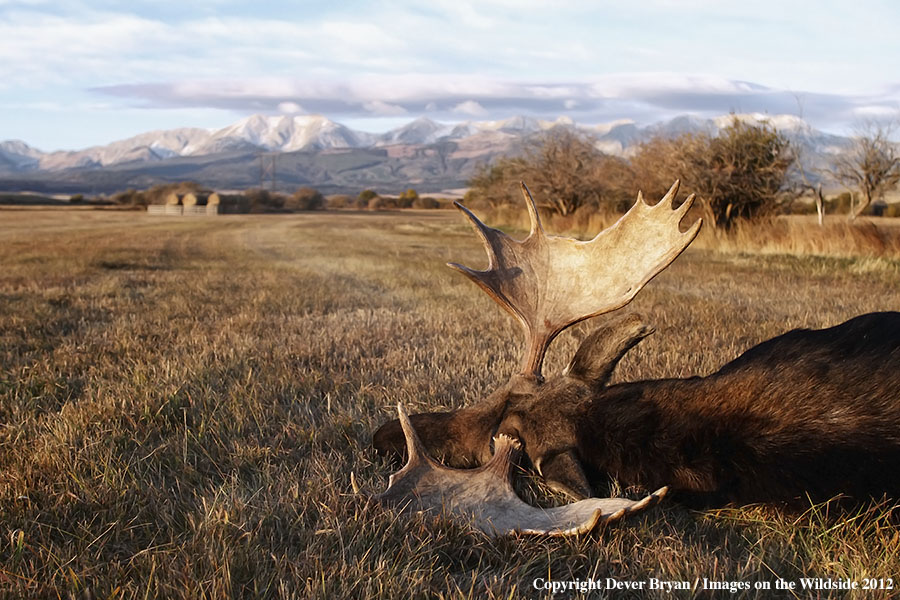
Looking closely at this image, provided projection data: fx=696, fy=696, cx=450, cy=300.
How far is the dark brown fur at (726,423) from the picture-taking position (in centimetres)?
190

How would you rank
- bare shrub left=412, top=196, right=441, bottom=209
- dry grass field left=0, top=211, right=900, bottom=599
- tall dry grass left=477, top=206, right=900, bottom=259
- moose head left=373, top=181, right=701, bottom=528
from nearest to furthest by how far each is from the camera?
dry grass field left=0, top=211, right=900, bottom=599 → moose head left=373, top=181, right=701, bottom=528 → tall dry grass left=477, top=206, right=900, bottom=259 → bare shrub left=412, top=196, right=441, bottom=209

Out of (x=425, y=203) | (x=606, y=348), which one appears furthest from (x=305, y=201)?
(x=606, y=348)

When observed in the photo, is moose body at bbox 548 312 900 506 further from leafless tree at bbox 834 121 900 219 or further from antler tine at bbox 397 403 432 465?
leafless tree at bbox 834 121 900 219

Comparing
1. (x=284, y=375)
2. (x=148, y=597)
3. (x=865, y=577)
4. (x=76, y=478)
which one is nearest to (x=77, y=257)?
(x=284, y=375)

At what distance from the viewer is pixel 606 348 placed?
7.73ft

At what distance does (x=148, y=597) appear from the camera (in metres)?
1.71

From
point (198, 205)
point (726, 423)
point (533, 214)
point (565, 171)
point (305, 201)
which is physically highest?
point (565, 171)

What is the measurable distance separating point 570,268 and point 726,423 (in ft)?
3.08

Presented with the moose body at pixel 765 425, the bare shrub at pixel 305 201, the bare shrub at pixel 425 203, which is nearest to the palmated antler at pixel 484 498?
the moose body at pixel 765 425

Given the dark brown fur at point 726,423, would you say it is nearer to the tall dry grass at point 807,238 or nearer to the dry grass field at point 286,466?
the dry grass field at point 286,466

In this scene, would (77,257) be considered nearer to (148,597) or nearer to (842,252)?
(148,597)

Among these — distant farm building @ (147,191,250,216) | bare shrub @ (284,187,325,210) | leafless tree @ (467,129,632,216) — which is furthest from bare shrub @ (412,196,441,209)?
leafless tree @ (467,129,632,216)

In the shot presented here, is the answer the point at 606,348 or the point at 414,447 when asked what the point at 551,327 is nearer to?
the point at 606,348

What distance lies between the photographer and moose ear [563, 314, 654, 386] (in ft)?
7.59
